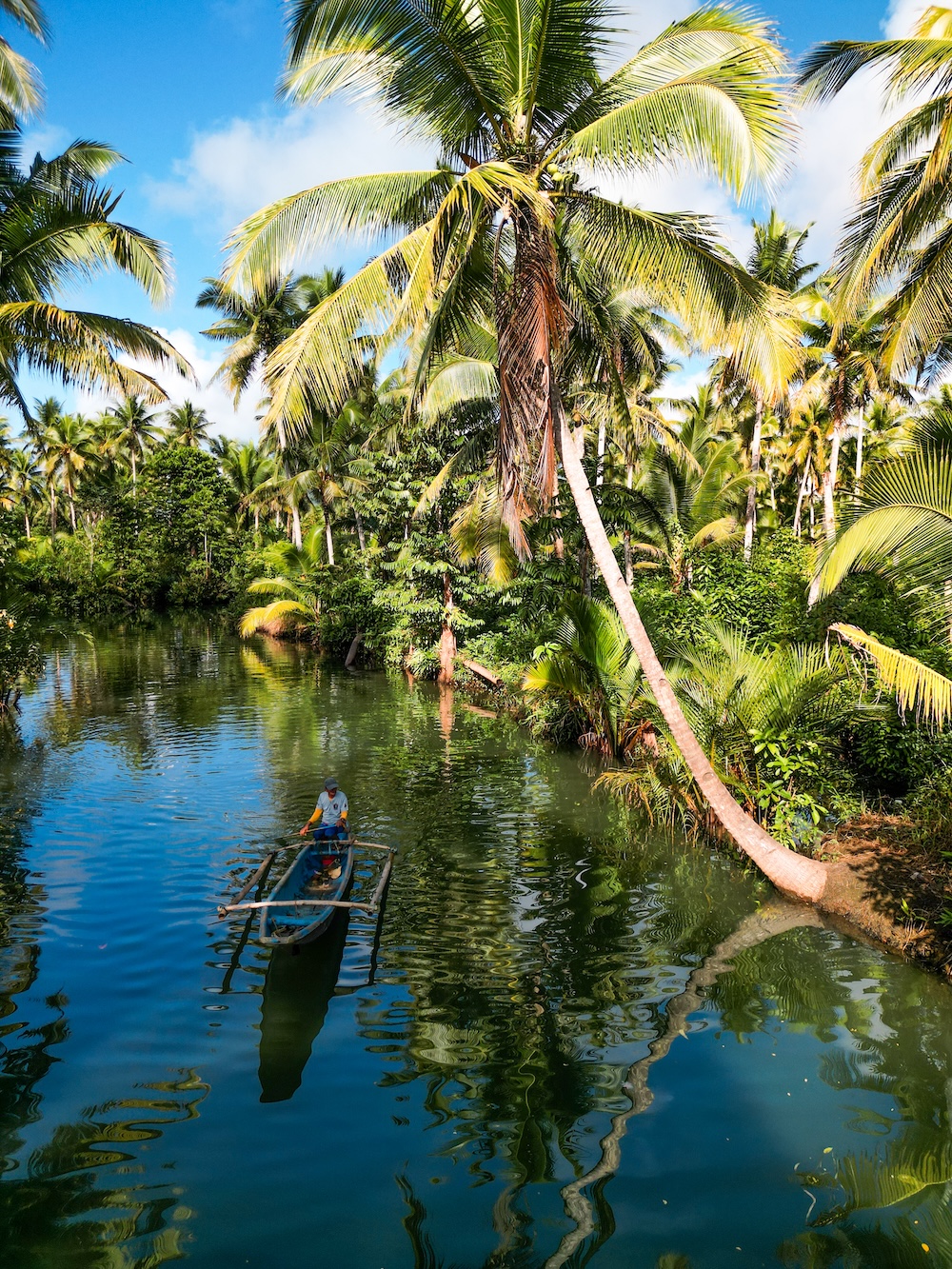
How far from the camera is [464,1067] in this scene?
582 centimetres

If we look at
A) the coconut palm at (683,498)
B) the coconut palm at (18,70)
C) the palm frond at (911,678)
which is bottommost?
the palm frond at (911,678)

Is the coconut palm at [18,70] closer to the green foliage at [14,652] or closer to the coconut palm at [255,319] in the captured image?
the green foliage at [14,652]

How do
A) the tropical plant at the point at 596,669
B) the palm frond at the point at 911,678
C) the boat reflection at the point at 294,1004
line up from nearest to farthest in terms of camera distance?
the boat reflection at the point at 294,1004
the palm frond at the point at 911,678
the tropical plant at the point at 596,669

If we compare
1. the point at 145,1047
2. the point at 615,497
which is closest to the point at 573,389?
the point at 615,497

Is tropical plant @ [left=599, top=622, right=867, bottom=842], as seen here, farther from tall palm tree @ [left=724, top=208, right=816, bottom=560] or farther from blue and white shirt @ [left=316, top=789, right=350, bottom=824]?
tall palm tree @ [left=724, top=208, right=816, bottom=560]

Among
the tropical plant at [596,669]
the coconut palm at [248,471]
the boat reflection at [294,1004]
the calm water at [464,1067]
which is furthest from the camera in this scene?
the coconut palm at [248,471]

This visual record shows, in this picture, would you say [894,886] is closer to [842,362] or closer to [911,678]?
[911,678]

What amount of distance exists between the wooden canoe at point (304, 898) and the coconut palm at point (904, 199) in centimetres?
904

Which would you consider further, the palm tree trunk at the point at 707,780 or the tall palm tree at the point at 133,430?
the tall palm tree at the point at 133,430

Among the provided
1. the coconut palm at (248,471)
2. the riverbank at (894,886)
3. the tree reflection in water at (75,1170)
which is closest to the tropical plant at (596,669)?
the riverbank at (894,886)

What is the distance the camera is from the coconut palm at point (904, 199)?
9.00m

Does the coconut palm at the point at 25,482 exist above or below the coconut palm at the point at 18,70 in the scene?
below

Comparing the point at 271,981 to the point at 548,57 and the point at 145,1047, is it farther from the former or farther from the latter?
the point at 548,57

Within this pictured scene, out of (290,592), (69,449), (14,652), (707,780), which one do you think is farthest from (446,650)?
(69,449)
